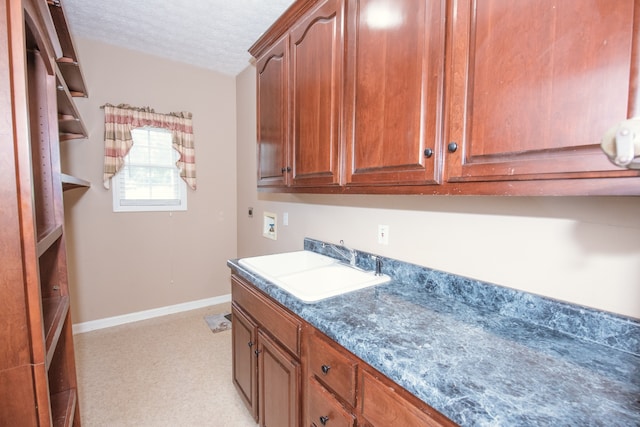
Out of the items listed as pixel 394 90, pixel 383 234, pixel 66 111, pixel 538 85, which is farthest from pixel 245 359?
pixel 66 111

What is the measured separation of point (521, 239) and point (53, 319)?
173 centimetres

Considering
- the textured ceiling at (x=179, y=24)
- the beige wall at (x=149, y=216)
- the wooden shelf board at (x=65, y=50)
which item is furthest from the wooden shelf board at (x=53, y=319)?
the textured ceiling at (x=179, y=24)

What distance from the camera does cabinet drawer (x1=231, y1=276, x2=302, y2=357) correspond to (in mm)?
1170

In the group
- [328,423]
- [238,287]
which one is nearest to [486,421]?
[328,423]

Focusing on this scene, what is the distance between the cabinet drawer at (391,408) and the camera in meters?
0.69

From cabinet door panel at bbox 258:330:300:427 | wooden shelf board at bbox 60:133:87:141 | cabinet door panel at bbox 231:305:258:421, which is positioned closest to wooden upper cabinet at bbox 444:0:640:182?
cabinet door panel at bbox 258:330:300:427

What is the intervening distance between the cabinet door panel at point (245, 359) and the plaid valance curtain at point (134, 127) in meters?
1.89

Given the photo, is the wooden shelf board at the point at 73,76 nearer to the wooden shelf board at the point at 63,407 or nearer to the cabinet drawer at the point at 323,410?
the wooden shelf board at the point at 63,407

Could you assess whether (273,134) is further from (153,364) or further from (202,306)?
(202,306)

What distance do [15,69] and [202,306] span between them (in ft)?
9.59

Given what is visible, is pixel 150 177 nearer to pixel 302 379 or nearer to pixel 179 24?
pixel 179 24

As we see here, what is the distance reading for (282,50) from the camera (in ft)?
5.46

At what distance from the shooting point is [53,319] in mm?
1085

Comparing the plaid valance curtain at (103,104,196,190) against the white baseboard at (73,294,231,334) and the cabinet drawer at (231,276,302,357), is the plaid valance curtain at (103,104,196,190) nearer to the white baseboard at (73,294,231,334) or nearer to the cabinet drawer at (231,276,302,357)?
the white baseboard at (73,294,231,334)
